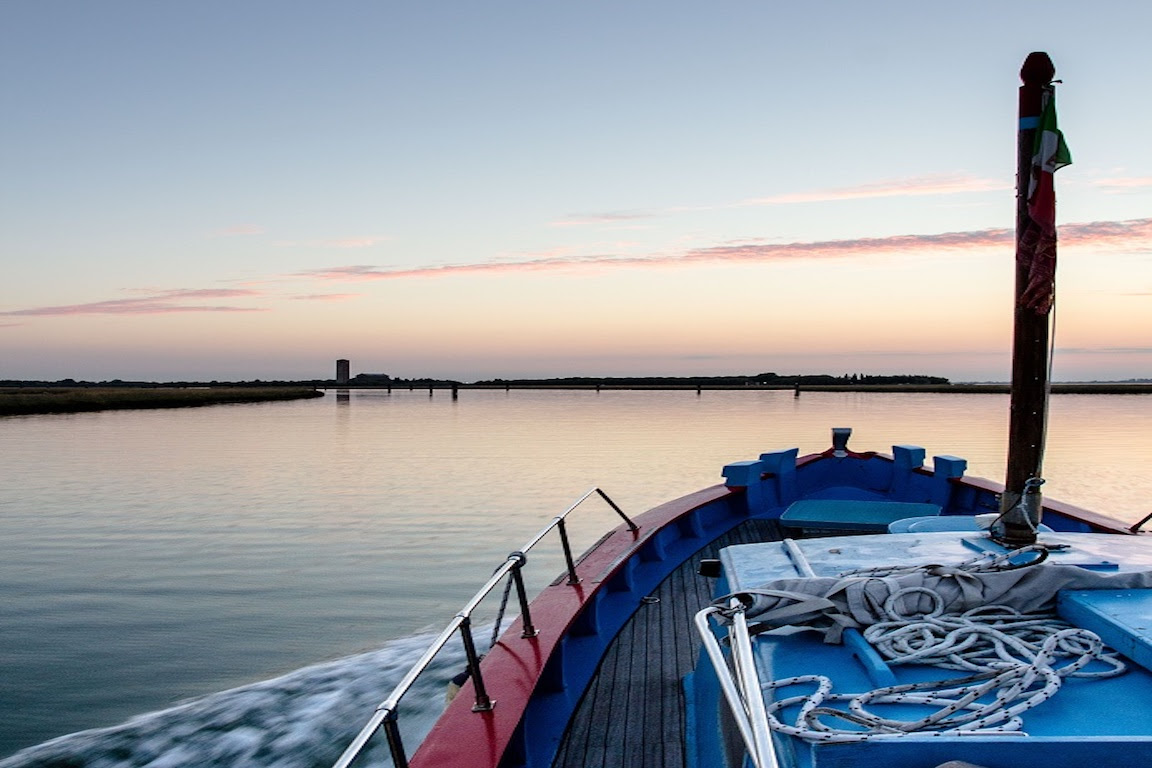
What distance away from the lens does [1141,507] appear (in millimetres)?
22797

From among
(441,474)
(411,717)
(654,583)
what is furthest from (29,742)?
(441,474)

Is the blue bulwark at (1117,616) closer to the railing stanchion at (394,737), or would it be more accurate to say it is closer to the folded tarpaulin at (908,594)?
the folded tarpaulin at (908,594)

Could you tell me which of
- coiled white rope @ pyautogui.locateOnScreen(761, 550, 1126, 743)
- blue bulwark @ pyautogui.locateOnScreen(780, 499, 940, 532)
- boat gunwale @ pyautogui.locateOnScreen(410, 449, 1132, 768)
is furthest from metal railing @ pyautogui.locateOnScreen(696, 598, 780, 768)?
blue bulwark @ pyautogui.locateOnScreen(780, 499, 940, 532)

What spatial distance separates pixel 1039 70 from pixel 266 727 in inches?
320

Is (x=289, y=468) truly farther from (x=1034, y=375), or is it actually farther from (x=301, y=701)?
(x=1034, y=375)

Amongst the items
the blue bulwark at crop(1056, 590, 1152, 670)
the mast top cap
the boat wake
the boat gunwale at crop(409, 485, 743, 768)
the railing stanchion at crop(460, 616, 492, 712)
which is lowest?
the boat wake

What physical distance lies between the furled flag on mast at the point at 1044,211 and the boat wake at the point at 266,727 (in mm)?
6067

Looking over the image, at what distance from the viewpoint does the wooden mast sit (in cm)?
510

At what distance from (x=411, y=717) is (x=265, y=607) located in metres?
5.00

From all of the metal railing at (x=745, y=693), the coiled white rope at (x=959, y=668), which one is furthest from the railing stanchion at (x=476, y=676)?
the coiled white rope at (x=959, y=668)

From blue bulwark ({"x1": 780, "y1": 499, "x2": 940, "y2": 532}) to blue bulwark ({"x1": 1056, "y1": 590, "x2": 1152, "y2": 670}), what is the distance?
17.9 ft

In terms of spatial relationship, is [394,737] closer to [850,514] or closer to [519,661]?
[519,661]

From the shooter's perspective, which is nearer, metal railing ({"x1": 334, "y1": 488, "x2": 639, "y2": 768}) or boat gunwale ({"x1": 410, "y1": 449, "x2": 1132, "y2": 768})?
metal railing ({"x1": 334, "y1": 488, "x2": 639, "y2": 768})

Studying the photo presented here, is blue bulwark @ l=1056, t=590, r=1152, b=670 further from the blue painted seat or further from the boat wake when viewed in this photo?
the boat wake
